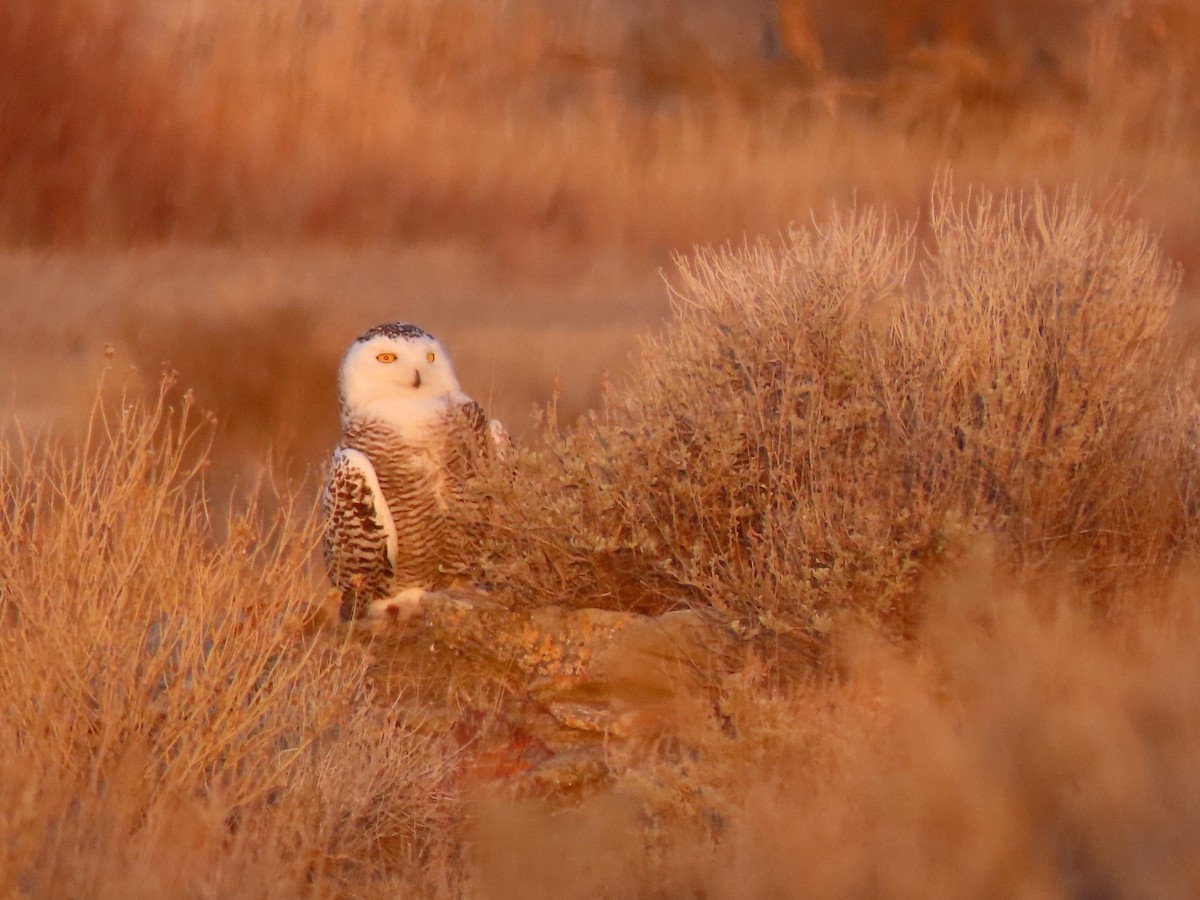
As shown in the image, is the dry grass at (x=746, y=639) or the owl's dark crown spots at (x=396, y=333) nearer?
the dry grass at (x=746, y=639)

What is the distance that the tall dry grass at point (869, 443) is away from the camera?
6523 millimetres

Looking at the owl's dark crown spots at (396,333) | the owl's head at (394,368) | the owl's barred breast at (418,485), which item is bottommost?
the owl's barred breast at (418,485)

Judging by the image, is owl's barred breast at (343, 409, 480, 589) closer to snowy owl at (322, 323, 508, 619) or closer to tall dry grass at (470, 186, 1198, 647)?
snowy owl at (322, 323, 508, 619)

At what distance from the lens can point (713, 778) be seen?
5.27 meters

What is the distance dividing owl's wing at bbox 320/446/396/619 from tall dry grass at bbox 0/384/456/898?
126 cm

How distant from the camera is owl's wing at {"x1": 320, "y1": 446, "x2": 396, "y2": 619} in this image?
7.14m

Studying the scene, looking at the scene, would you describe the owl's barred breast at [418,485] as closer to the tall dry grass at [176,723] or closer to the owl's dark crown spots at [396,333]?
the owl's dark crown spots at [396,333]

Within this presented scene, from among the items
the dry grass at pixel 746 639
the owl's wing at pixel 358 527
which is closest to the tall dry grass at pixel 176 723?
the dry grass at pixel 746 639

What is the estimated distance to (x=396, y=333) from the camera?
704cm

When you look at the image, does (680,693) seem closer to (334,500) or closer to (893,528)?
(893,528)

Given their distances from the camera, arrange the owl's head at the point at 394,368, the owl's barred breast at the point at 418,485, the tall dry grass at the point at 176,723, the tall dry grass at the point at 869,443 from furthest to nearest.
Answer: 1. the owl's barred breast at the point at 418,485
2. the owl's head at the point at 394,368
3. the tall dry grass at the point at 869,443
4. the tall dry grass at the point at 176,723

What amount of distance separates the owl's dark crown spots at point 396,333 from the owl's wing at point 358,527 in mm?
516

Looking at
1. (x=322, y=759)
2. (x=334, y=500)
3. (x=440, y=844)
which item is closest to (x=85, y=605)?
(x=322, y=759)

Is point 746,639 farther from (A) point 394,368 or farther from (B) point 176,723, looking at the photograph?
(B) point 176,723
